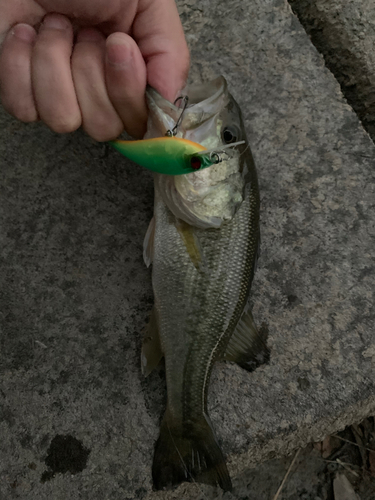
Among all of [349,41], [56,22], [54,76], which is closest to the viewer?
[54,76]

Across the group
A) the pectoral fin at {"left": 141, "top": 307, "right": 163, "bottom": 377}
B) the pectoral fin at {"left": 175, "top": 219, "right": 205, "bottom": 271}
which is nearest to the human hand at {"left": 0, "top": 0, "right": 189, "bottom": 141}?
the pectoral fin at {"left": 175, "top": 219, "right": 205, "bottom": 271}

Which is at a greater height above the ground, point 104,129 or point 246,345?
point 104,129

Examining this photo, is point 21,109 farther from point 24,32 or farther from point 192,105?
point 192,105

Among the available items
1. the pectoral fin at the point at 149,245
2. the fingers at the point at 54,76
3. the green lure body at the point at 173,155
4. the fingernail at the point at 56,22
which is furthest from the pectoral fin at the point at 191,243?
the fingernail at the point at 56,22

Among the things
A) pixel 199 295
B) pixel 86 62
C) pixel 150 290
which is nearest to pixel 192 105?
pixel 86 62

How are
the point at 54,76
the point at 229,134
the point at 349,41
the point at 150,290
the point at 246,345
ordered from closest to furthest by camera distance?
the point at 54,76 → the point at 229,134 → the point at 246,345 → the point at 150,290 → the point at 349,41

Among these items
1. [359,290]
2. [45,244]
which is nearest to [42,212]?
[45,244]

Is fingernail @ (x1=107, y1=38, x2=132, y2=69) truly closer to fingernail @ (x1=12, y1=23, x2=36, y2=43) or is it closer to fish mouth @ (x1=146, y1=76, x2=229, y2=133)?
fish mouth @ (x1=146, y1=76, x2=229, y2=133)

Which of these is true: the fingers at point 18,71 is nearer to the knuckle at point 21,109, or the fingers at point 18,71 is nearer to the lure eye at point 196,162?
the knuckle at point 21,109

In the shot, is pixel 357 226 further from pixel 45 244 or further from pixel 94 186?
pixel 45 244
